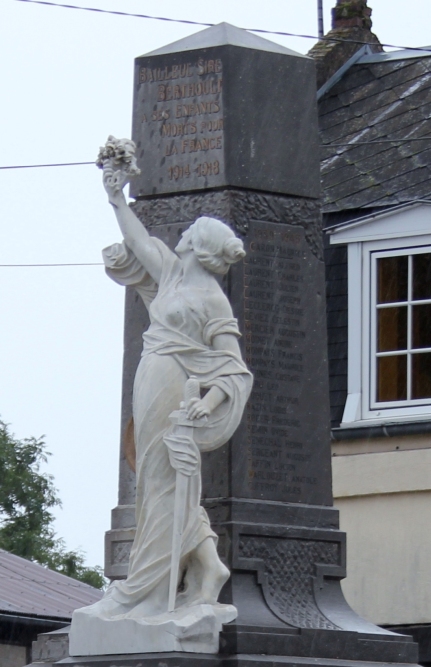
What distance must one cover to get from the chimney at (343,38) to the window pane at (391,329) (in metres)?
2.74

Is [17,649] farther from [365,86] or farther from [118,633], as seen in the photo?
[118,633]

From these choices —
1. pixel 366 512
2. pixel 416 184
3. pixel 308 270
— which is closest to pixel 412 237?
pixel 416 184

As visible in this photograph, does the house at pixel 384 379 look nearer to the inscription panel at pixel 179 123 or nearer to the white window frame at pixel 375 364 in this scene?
the white window frame at pixel 375 364

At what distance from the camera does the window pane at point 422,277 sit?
18.9m

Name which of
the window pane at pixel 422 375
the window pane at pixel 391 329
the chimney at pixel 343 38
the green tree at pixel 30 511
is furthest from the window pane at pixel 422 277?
the green tree at pixel 30 511

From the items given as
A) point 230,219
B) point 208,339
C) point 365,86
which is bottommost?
point 208,339

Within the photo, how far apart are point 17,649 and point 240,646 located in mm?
10610

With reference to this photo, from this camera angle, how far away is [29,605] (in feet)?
74.8

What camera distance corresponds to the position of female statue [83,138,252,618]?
12.6 m

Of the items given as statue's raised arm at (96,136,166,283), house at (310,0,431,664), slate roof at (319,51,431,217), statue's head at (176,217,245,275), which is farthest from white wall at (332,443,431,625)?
statue's head at (176,217,245,275)

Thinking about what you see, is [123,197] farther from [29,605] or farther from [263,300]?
[29,605]

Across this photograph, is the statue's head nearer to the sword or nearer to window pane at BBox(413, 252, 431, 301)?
the sword

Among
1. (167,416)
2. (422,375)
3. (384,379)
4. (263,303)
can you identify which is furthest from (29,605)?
(167,416)

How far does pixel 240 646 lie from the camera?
1269 cm
